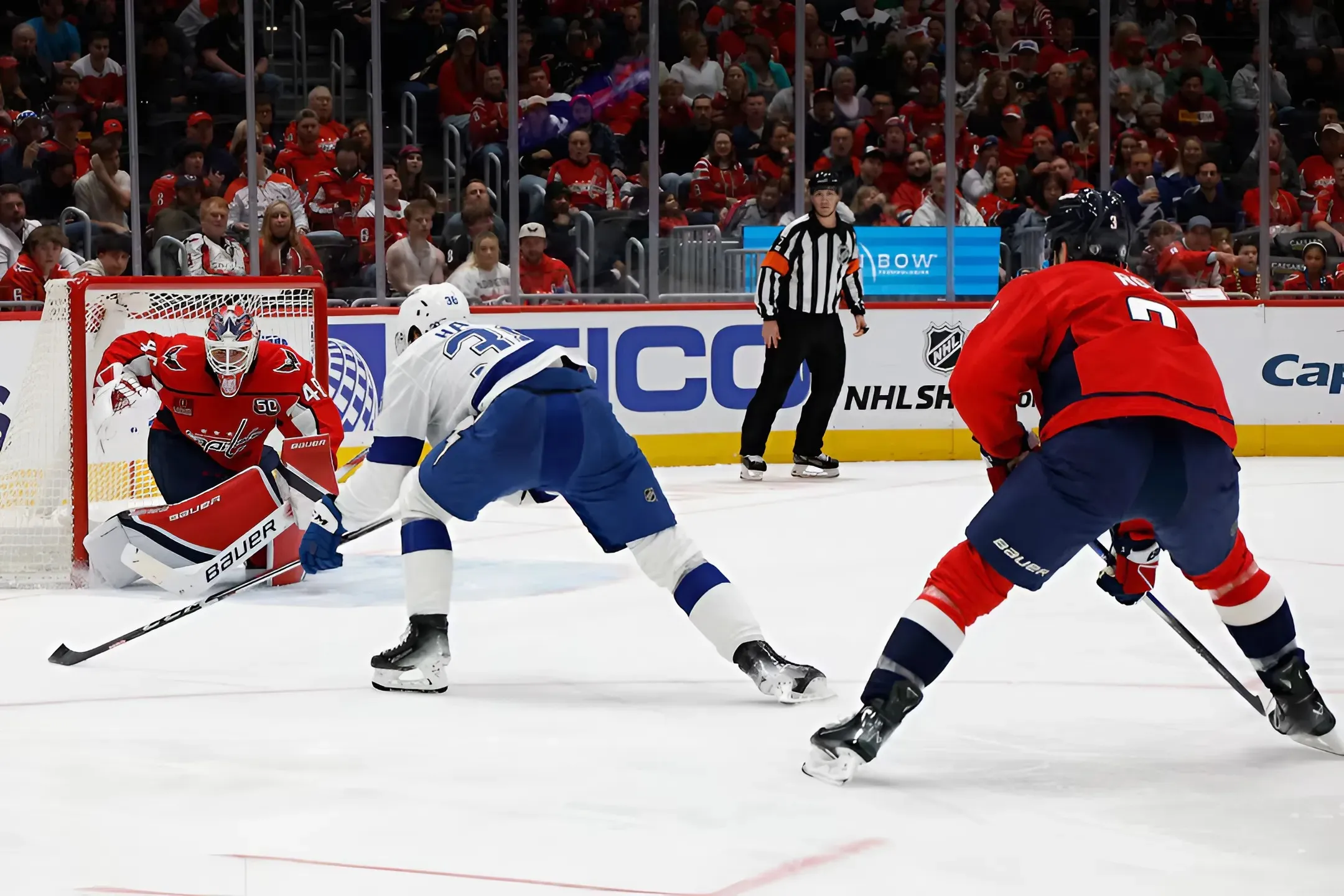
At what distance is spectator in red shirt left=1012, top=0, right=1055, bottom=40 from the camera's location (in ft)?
33.9

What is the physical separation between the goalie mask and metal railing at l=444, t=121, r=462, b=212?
3.38m

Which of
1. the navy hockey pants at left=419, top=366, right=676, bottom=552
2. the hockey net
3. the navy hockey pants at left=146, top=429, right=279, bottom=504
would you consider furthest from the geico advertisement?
the navy hockey pants at left=419, top=366, right=676, bottom=552

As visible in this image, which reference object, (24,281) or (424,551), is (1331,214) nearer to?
(24,281)

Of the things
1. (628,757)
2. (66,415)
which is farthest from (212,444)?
(628,757)

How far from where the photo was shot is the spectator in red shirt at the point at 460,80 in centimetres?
864

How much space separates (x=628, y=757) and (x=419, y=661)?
0.72 meters

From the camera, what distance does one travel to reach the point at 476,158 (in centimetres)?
862

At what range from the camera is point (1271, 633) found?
304cm

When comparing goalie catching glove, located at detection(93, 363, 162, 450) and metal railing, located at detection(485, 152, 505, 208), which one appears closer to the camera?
goalie catching glove, located at detection(93, 363, 162, 450)

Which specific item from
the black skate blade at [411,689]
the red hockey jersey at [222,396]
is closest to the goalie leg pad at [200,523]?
the red hockey jersey at [222,396]

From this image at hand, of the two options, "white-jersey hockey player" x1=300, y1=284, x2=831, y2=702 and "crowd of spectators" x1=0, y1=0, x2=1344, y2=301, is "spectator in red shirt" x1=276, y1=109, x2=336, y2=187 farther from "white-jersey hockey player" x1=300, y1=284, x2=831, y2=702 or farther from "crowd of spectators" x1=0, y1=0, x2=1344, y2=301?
"white-jersey hockey player" x1=300, y1=284, x2=831, y2=702

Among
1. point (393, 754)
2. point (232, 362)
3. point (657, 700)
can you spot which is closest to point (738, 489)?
point (232, 362)

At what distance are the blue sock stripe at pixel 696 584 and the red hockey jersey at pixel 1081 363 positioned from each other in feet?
2.79

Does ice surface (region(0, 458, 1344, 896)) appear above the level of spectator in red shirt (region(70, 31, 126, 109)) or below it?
below
